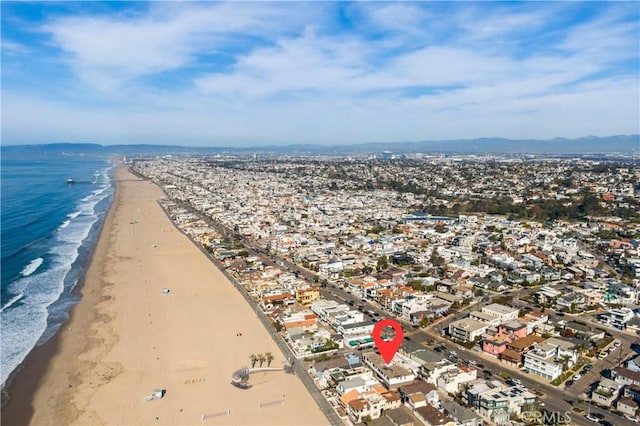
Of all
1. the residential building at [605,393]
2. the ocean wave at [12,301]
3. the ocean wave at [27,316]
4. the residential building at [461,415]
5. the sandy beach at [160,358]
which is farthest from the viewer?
the ocean wave at [12,301]

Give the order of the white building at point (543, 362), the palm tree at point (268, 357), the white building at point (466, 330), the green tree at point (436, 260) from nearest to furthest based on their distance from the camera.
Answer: the white building at point (543, 362), the palm tree at point (268, 357), the white building at point (466, 330), the green tree at point (436, 260)

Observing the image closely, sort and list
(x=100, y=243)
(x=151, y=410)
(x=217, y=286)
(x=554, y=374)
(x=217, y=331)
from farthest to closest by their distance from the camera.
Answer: (x=100, y=243) < (x=217, y=286) < (x=217, y=331) < (x=554, y=374) < (x=151, y=410)

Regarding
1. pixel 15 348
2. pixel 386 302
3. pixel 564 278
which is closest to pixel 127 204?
pixel 15 348

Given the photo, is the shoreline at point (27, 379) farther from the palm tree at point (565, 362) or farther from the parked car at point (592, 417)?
the palm tree at point (565, 362)

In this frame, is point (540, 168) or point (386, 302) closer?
point (386, 302)

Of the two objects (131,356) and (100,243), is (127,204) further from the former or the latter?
(131,356)

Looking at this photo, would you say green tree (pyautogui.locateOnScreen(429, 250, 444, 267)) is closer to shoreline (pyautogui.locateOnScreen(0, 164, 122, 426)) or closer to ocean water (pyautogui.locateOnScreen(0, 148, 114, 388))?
shoreline (pyautogui.locateOnScreen(0, 164, 122, 426))

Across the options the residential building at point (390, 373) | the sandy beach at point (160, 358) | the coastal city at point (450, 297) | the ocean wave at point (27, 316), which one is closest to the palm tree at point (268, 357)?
the coastal city at point (450, 297)
